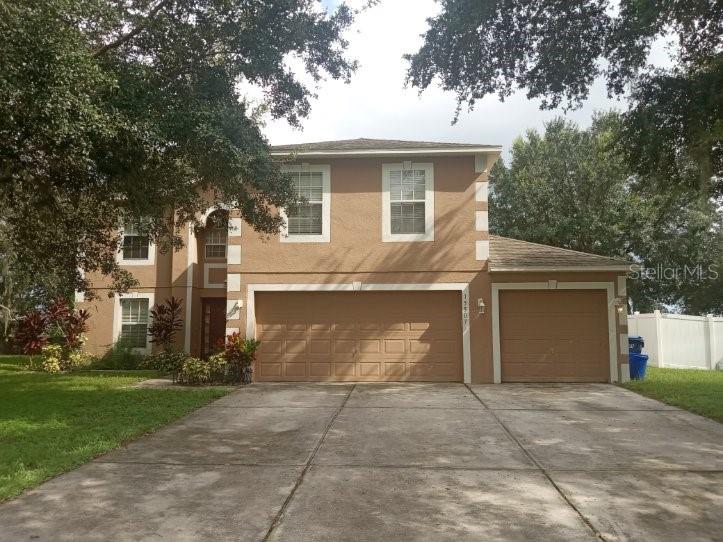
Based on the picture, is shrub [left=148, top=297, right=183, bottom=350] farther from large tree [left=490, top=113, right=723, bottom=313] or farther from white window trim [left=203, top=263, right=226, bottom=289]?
large tree [left=490, top=113, right=723, bottom=313]

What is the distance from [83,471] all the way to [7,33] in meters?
4.59

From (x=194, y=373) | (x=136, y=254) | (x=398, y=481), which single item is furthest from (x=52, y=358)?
(x=398, y=481)

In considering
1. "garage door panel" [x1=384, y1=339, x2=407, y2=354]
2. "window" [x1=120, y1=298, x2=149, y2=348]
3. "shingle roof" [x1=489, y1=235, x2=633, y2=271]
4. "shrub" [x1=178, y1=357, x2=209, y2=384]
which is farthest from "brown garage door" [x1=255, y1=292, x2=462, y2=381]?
"window" [x1=120, y1=298, x2=149, y2=348]

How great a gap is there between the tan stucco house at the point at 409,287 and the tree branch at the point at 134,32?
17.0 ft

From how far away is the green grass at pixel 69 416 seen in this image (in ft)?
20.0

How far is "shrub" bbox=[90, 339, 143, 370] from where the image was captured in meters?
16.7

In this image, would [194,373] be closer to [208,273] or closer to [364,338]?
[364,338]

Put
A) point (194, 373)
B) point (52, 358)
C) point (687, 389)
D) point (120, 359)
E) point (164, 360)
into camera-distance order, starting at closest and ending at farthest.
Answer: point (687, 389)
point (194, 373)
point (164, 360)
point (52, 358)
point (120, 359)

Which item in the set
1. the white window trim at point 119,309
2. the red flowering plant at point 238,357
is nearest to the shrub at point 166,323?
the white window trim at point 119,309

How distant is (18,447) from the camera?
6898 millimetres

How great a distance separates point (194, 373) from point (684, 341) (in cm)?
1484

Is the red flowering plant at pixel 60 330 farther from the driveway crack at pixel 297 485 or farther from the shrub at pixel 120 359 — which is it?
the driveway crack at pixel 297 485

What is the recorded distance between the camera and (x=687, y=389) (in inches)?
462

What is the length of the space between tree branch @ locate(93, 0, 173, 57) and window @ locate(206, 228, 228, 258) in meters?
9.80
